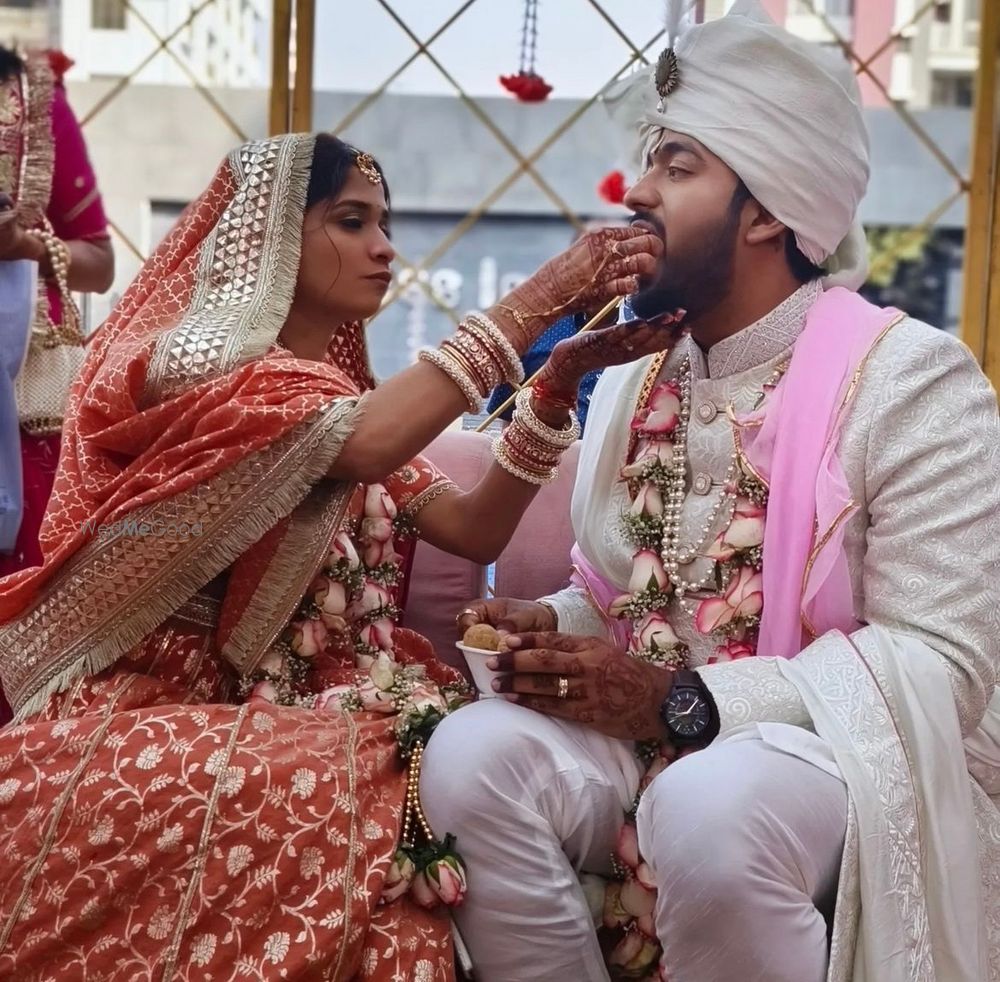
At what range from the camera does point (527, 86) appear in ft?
15.6

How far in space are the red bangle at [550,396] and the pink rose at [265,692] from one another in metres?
0.69

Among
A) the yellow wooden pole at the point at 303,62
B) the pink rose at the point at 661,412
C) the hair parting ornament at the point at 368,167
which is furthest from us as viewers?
the yellow wooden pole at the point at 303,62

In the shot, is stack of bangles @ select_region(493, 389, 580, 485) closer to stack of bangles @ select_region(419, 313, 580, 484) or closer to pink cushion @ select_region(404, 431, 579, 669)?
stack of bangles @ select_region(419, 313, 580, 484)

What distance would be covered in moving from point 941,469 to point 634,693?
601mm

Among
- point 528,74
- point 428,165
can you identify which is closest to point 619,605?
point 528,74

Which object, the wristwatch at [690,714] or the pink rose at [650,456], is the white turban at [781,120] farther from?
the wristwatch at [690,714]

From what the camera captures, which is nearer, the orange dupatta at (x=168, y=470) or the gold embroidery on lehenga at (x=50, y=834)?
the gold embroidery on lehenga at (x=50, y=834)

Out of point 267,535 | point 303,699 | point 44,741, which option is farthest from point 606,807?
point 44,741

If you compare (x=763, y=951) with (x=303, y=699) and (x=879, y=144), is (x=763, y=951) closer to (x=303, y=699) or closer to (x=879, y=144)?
(x=303, y=699)

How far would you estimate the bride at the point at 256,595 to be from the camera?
7.13ft

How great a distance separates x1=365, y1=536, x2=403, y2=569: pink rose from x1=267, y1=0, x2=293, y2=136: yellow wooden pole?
214 centimetres

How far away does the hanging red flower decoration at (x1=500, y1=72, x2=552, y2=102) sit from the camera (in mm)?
4754


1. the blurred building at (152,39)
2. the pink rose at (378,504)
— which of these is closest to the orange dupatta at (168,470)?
the pink rose at (378,504)

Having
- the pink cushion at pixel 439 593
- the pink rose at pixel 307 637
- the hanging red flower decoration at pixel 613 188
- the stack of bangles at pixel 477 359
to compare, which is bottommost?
the pink cushion at pixel 439 593
